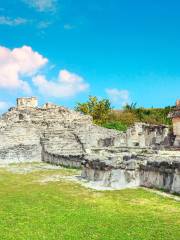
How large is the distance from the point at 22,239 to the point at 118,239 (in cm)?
165

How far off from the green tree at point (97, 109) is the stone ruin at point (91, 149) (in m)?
13.3

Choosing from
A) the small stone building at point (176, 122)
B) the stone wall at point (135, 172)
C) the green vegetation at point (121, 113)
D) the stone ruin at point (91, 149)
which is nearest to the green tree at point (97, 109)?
the green vegetation at point (121, 113)

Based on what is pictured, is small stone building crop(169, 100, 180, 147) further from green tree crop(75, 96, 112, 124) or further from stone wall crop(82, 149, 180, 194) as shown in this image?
green tree crop(75, 96, 112, 124)

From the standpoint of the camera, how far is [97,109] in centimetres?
4962

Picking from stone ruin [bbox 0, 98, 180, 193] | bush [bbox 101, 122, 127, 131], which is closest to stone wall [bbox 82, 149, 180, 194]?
stone ruin [bbox 0, 98, 180, 193]

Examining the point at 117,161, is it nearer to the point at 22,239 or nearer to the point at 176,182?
the point at 176,182

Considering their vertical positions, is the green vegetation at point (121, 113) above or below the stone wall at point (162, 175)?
above

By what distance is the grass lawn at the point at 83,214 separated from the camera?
785cm

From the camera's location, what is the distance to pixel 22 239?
7.61 metres

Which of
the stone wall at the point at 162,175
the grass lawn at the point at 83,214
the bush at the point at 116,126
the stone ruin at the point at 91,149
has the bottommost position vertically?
the grass lawn at the point at 83,214

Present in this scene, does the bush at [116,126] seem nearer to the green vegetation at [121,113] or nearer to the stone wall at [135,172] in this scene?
the green vegetation at [121,113]

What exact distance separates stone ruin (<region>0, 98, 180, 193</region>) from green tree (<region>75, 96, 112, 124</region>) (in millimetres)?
13270

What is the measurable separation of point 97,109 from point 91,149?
2771 centimetres

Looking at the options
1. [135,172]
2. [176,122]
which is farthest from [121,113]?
[135,172]
